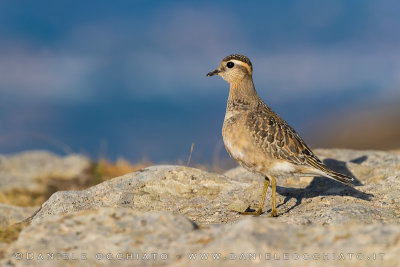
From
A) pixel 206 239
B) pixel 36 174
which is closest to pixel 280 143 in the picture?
pixel 206 239

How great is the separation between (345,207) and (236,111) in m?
2.74

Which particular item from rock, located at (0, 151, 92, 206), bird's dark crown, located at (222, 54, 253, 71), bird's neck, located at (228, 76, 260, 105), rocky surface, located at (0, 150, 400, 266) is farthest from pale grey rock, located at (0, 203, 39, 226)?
bird's dark crown, located at (222, 54, 253, 71)

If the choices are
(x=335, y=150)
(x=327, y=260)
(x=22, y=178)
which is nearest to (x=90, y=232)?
(x=327, y=260)

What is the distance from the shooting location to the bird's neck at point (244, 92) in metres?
8.77

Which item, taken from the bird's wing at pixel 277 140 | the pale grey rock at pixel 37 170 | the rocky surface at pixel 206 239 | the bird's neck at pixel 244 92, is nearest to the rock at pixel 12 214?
the pale grey rock at pixel 37 170

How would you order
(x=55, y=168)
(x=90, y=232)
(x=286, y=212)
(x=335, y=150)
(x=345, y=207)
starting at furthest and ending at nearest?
(x=55, y=168)
(x=335, y=150)
(x=286, y=212)
(x=345, y=207)
(x=90, y=232)

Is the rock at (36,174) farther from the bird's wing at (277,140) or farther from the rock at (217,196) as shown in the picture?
the bird's wing at (277,140)

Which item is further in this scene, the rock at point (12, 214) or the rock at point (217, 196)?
the rock at point (12, 214)

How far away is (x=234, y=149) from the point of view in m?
7.98

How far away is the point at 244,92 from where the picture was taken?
8836 millimetres

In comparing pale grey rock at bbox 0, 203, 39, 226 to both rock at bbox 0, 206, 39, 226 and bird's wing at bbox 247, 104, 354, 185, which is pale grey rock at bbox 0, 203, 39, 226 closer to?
rock at bbox 0, 206, 39, 226

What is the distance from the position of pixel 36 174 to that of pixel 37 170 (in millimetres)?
538

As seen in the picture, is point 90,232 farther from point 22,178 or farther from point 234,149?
point 22,178

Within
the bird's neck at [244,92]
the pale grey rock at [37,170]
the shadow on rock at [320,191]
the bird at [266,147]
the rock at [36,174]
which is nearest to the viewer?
the bird at [266,147]
